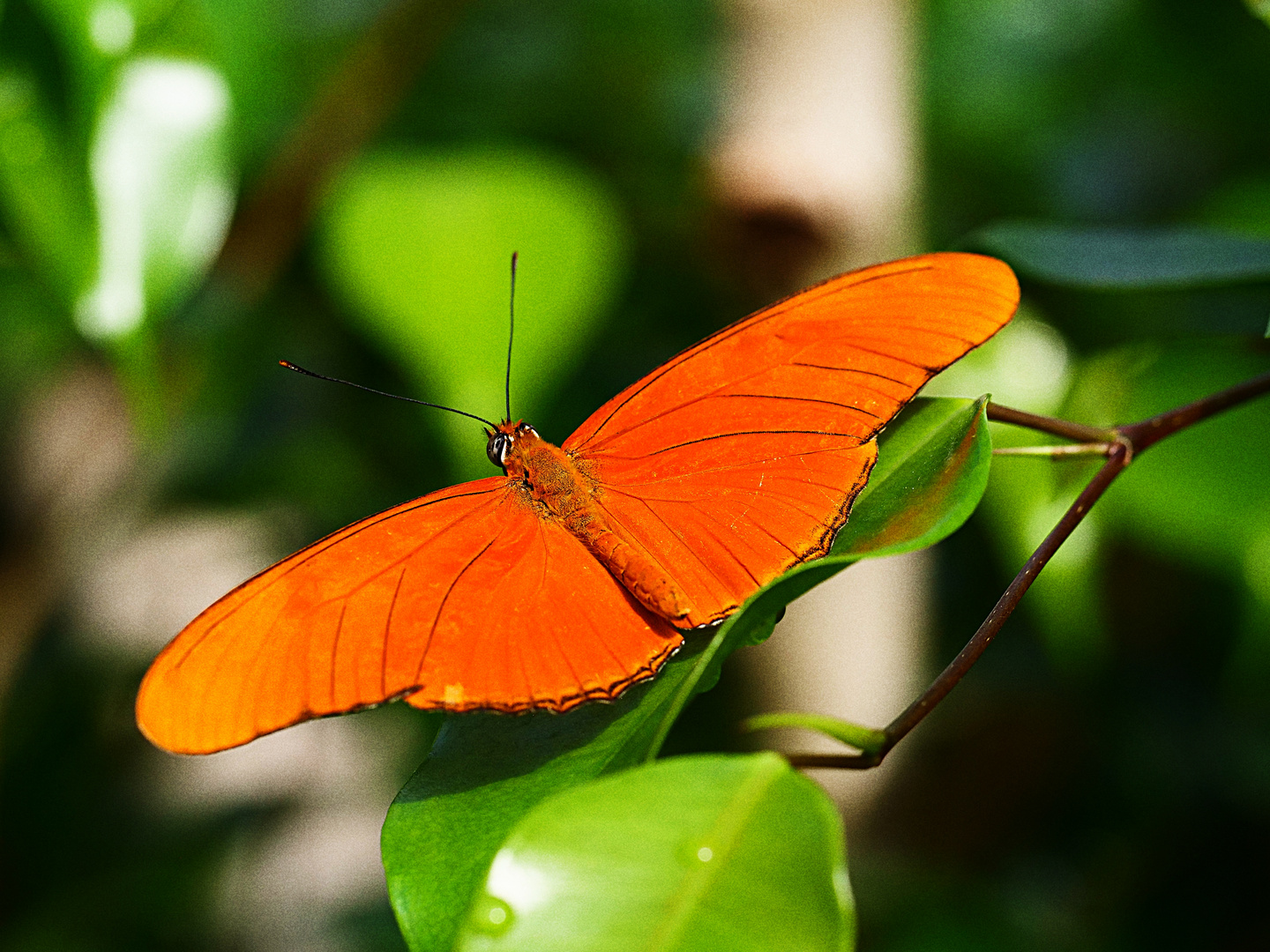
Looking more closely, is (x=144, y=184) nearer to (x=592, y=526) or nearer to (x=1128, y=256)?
(x=592, y=526)

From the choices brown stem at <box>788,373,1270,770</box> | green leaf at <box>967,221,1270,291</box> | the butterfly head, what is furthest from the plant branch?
the butterfly head

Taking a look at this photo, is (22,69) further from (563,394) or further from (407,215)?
(563,394)

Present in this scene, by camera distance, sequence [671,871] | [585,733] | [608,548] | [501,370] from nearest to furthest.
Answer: [671,871], [585,733], [608,548], [501,370]

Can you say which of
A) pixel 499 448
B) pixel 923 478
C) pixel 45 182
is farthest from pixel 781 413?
pixel 45 182

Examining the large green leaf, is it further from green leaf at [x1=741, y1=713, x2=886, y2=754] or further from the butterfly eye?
the butterfly eye

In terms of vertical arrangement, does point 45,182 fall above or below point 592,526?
above

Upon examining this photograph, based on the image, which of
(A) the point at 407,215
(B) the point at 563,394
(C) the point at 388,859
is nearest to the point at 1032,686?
(B) the point at 563,394

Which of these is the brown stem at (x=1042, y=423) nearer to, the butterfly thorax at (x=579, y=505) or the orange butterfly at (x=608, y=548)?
the orange butterfly at (x=608, y=548)
